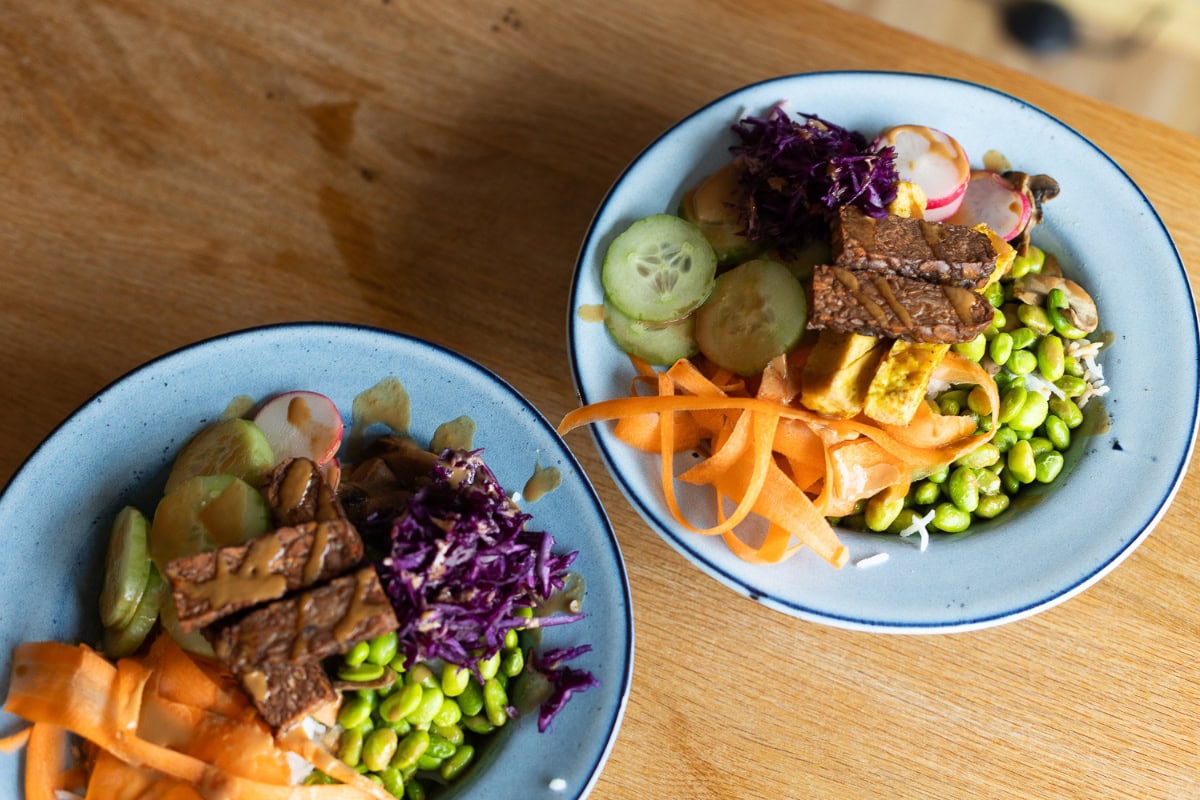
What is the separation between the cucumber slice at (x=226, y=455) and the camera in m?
2.51

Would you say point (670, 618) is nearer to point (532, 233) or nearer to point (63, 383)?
point (532, 233)

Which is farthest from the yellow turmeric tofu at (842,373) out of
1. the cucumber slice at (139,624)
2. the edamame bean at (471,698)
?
the cucumber slice at (139,624)

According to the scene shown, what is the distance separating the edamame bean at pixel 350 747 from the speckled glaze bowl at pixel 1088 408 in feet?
3.09

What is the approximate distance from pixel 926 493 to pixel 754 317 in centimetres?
75

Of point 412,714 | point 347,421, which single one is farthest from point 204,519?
point 412,714

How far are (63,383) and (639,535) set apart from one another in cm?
189

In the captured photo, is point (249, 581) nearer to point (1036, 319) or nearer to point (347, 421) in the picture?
point (347, 421)

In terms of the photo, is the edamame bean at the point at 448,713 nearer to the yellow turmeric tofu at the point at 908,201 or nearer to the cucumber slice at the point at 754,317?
the cucumber slice at the point at 754,317

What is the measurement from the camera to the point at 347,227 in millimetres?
3328


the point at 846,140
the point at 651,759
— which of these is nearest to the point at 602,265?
the point at 846,140

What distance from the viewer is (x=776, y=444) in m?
2.82

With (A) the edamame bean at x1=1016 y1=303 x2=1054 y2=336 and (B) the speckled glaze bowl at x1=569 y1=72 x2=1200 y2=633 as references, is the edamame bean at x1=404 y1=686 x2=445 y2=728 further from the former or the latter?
(A) the edamame bean at x1=1016 y1=303 x2=1054 y2=336

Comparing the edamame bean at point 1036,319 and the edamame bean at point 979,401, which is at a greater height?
the edamame bean at point 1036,319

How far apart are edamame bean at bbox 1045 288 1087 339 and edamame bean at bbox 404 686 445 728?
211cm
